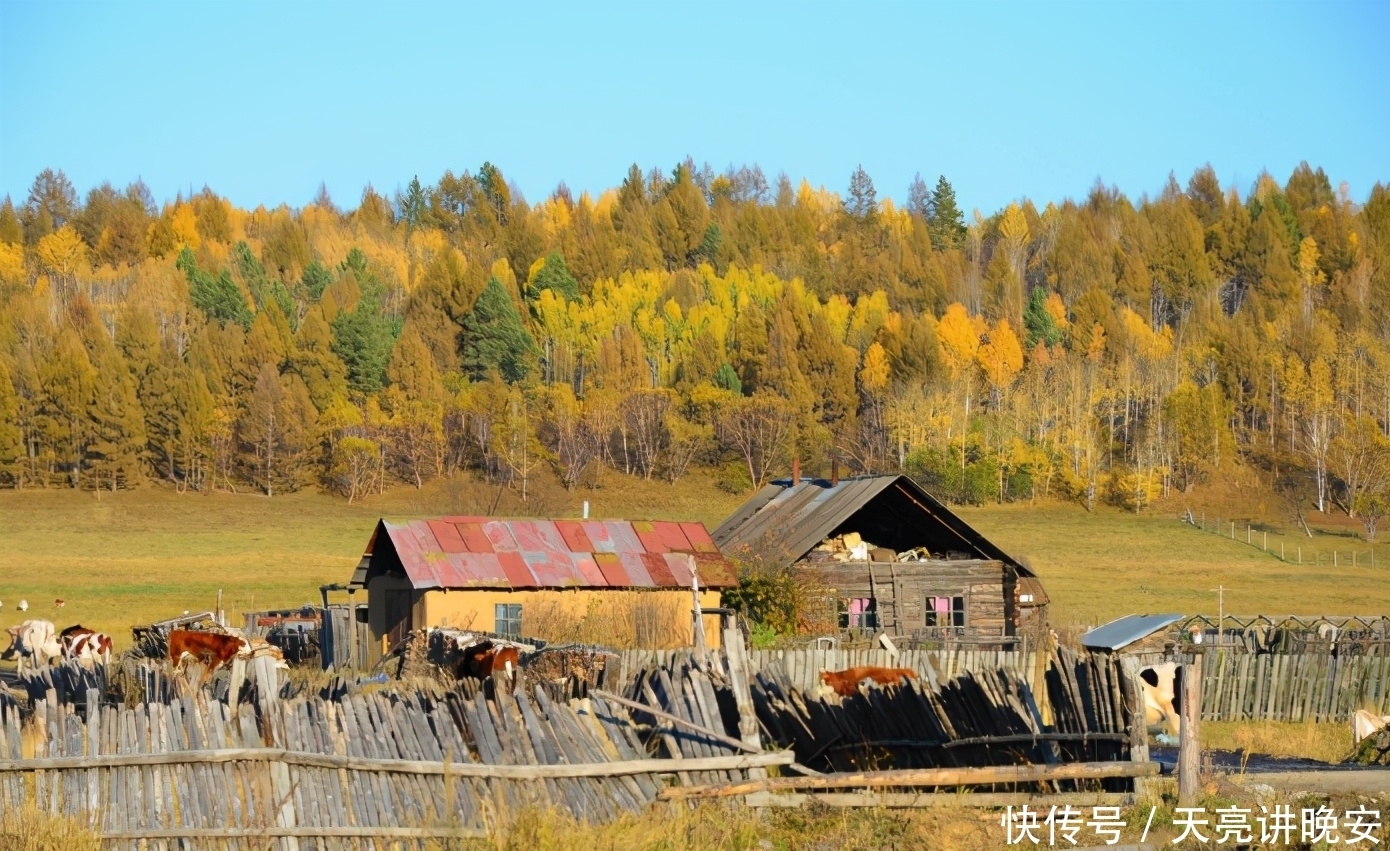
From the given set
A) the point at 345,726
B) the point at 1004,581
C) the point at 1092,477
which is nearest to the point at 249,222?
the point at 1092,477

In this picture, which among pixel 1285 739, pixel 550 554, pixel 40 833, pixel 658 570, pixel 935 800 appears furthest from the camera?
pixel 658 570

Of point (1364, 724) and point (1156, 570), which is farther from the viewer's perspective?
point (1156, 570)

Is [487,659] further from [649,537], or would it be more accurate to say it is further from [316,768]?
[649,537]

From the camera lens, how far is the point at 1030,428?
112125 mm

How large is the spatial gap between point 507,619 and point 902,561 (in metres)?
9.93

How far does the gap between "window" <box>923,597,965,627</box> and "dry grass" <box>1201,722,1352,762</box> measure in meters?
13.6

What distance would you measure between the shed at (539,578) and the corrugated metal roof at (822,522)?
8.32 ft

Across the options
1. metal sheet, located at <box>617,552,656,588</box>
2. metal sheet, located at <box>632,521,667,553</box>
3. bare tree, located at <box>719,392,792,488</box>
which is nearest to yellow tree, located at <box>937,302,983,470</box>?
bare tree, located at <box>719,392,792,488</box>

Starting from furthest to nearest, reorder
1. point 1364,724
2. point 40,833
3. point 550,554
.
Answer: point 550,554 < point 1364,724 < point 40,833

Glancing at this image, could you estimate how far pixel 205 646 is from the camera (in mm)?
25188

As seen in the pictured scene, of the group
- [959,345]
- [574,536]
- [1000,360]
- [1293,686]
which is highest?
[959,345]

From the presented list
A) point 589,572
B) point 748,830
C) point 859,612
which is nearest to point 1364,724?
point 748,830

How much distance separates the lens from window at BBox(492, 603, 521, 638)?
32031 mm

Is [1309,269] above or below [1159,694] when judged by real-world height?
above
